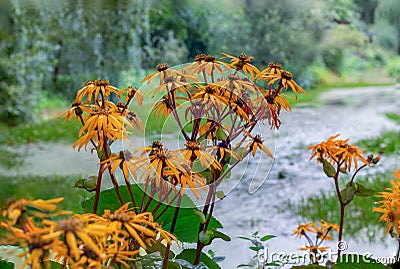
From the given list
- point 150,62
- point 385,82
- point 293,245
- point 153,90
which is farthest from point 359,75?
point 153,90

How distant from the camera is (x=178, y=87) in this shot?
0.37m

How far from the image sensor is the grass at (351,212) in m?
1.68

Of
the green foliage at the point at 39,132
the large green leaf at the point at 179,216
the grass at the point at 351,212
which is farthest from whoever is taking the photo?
the green foliage at the point at 39,132

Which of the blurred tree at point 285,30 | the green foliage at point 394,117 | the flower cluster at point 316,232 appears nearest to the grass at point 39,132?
the blurred tree at point 285,30

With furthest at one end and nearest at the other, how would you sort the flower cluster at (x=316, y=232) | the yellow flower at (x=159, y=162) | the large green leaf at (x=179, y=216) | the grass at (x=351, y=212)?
the grass at (x=351, y=212) < the flower cluster at (x=316, y=232) < the large green leaf at (x=179, y=216) < the yellow flower at (x=159, y=162)

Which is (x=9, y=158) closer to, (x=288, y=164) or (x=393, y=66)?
(x=288, y=164)

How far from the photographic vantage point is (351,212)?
1.79 m

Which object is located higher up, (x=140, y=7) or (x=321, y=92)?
(x=140, y=7)

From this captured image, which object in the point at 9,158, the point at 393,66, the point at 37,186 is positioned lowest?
the point at 37,186

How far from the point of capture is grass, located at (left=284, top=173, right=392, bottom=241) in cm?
168

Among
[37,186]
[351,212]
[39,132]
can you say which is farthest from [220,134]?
[39,132]

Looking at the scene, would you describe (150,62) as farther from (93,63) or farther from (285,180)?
(285,180)

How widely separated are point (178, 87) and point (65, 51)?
2786 mm

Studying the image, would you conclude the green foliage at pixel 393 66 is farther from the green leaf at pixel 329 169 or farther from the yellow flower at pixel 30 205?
the yellow flower at pixel 30 205
